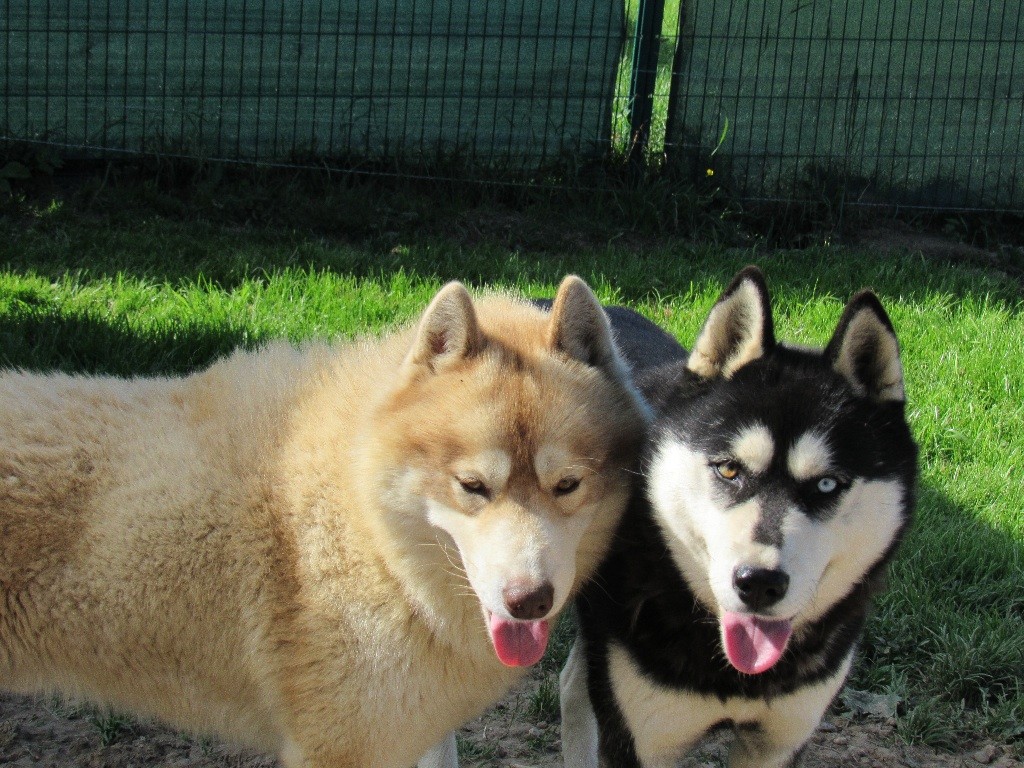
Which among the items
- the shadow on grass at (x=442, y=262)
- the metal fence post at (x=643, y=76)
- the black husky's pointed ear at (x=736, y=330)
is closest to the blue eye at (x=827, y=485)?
the black husky's pointed ear at (x=736, y=330)

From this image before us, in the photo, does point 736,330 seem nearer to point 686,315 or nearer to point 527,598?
point 527,598

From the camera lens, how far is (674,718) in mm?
2906

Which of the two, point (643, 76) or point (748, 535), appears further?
point (643, 76)

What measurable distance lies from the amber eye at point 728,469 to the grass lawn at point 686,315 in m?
1.38

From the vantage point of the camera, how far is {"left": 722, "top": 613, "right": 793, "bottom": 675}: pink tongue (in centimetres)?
272

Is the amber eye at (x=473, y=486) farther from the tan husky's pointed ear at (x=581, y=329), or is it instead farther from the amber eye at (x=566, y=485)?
the tan husky's pointed ear at (x=581, y=329)

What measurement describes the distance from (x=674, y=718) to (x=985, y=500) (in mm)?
2345

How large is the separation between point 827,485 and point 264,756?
6.48 ft

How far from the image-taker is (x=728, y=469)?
2764 millimetres

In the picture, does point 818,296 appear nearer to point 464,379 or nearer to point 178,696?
point 464,379

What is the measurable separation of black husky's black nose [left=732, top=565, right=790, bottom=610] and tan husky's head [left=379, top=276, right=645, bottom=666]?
409mm

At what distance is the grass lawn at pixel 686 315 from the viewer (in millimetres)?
3898

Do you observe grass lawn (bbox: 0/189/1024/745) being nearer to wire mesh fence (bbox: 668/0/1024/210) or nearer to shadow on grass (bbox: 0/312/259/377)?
shadow on grass (bbox: 0/312/259/377)

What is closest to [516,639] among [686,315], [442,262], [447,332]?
[447,332]
